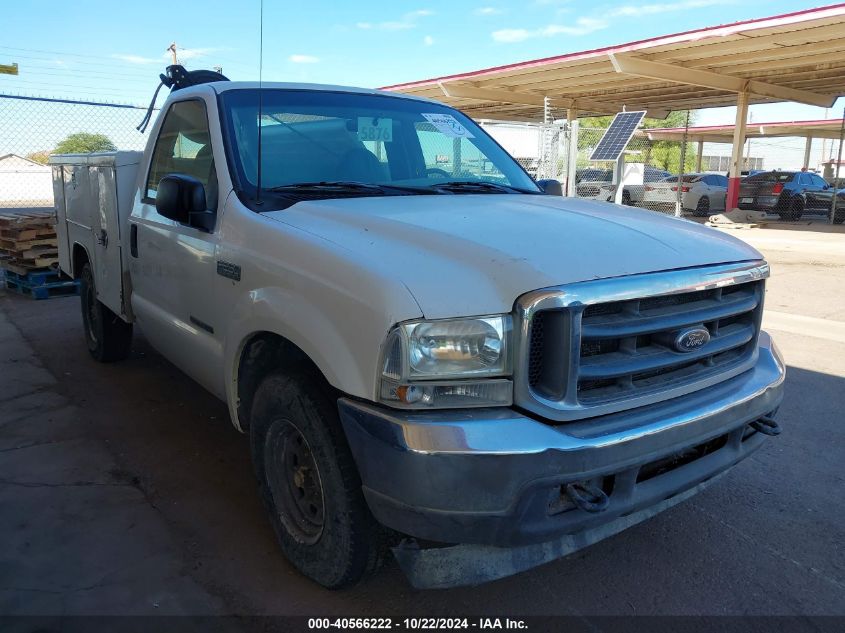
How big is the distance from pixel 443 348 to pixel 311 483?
3.07 feet

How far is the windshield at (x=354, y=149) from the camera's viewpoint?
3.15m

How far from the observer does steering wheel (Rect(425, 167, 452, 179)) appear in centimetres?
360

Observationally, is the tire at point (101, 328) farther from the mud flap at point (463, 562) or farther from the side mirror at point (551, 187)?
the mud flap at point (463, 562)

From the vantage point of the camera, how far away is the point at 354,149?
135 inches

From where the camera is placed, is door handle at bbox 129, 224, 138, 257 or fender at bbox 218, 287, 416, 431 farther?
door handle at bbox 129, 224, 138, 257

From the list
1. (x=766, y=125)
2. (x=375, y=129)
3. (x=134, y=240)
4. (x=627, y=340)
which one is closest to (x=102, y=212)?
(x=134, y=240)

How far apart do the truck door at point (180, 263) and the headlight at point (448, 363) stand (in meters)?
1.36

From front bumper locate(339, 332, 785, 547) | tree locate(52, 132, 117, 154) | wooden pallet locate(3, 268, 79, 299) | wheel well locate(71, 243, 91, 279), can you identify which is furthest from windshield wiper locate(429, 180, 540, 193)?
tree locate(52, 132, 117, 154)

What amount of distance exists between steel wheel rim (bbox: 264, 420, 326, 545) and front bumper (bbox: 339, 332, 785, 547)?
1.63 ft

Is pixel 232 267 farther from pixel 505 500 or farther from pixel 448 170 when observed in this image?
pixel 505 500

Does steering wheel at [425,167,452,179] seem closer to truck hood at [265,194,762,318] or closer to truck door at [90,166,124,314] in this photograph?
truck hood at [265,194,762,318]

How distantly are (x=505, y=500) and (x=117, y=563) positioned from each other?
71.8 inches

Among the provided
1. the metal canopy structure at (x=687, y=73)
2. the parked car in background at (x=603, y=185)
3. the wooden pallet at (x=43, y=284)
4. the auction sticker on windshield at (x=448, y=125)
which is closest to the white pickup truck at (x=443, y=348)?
the auction sticker on windshield at (x=448, y=125)

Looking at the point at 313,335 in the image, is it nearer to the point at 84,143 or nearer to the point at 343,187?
the point at 343,187
